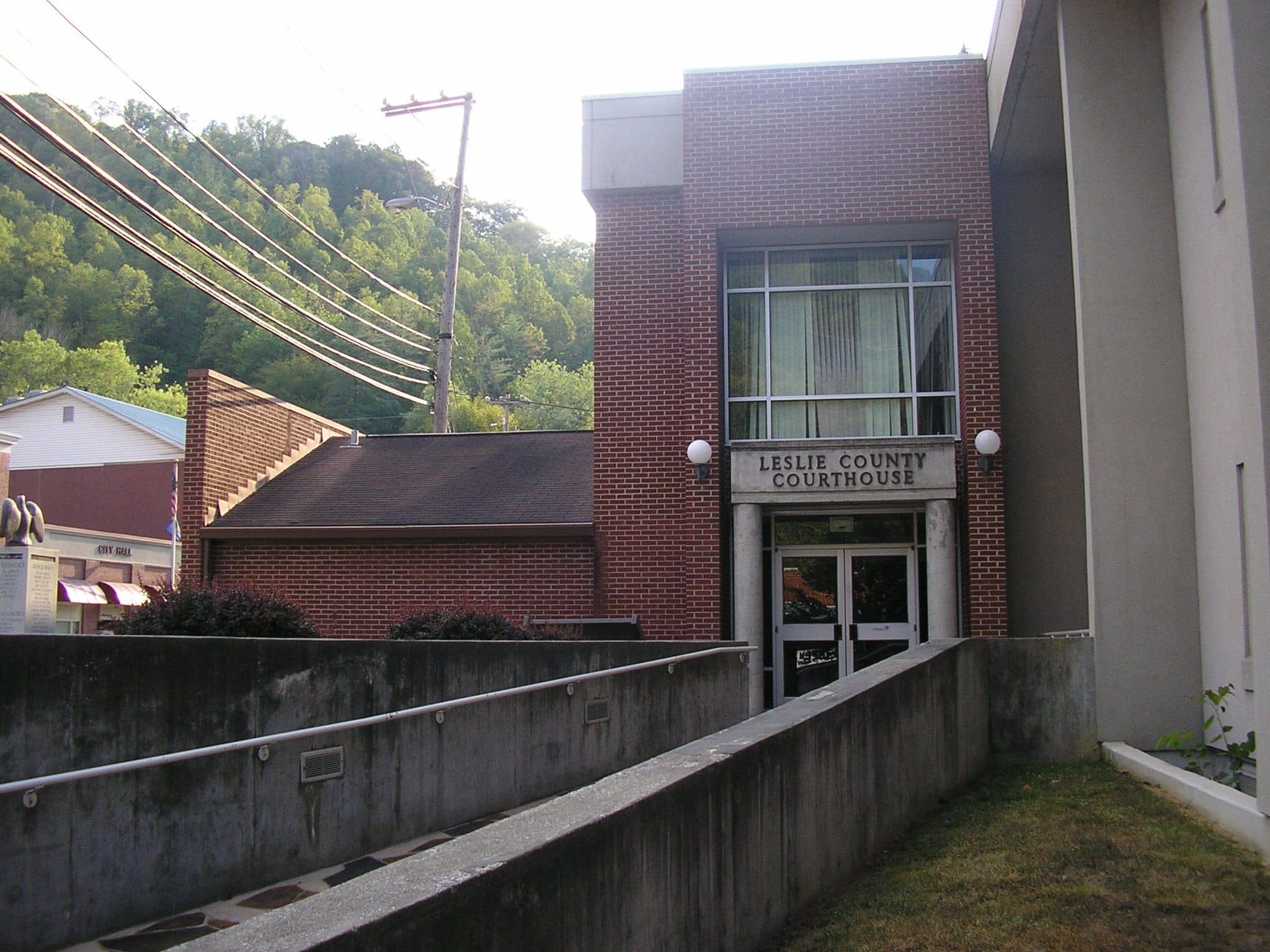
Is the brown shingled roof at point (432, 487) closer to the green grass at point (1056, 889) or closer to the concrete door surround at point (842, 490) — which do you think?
the concrete door surround at point (842, 490)

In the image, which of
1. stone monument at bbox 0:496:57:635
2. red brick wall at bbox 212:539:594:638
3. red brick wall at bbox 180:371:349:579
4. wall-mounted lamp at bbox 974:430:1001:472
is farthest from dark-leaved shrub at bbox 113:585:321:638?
wall-mounted lamp at bbox 974:430:1001:472

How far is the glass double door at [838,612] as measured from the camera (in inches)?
588

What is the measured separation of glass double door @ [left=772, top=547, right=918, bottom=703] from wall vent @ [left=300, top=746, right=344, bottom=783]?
828 cm

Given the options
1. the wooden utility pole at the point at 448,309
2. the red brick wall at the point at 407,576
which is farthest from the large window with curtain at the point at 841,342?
the wooden utility pole at the point at 448,309

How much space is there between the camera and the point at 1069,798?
25.8ft

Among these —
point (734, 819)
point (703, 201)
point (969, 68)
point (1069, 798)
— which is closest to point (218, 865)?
point (734, 819)

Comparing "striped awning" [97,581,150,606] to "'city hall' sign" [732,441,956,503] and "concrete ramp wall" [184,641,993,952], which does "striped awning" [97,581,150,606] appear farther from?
"concrete ramp wall" [184,641,993,952]

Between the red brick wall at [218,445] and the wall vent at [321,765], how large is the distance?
31.5 ft

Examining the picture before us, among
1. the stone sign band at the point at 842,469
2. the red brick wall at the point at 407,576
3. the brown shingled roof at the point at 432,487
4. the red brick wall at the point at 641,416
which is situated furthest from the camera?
the brown shingled roof at the point at 432,487

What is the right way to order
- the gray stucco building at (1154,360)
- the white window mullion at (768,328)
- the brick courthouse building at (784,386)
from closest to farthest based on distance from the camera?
the gray stucco building at (1154,360)
the brick courthouse building at (784,386)
the white window mullion at (768,328)

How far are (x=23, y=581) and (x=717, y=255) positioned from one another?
428 inches

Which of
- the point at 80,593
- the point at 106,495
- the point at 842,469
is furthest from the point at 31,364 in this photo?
the point at 842,469

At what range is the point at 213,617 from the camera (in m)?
12.0

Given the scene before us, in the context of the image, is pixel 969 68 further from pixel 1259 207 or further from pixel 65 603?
pixel 65 603
